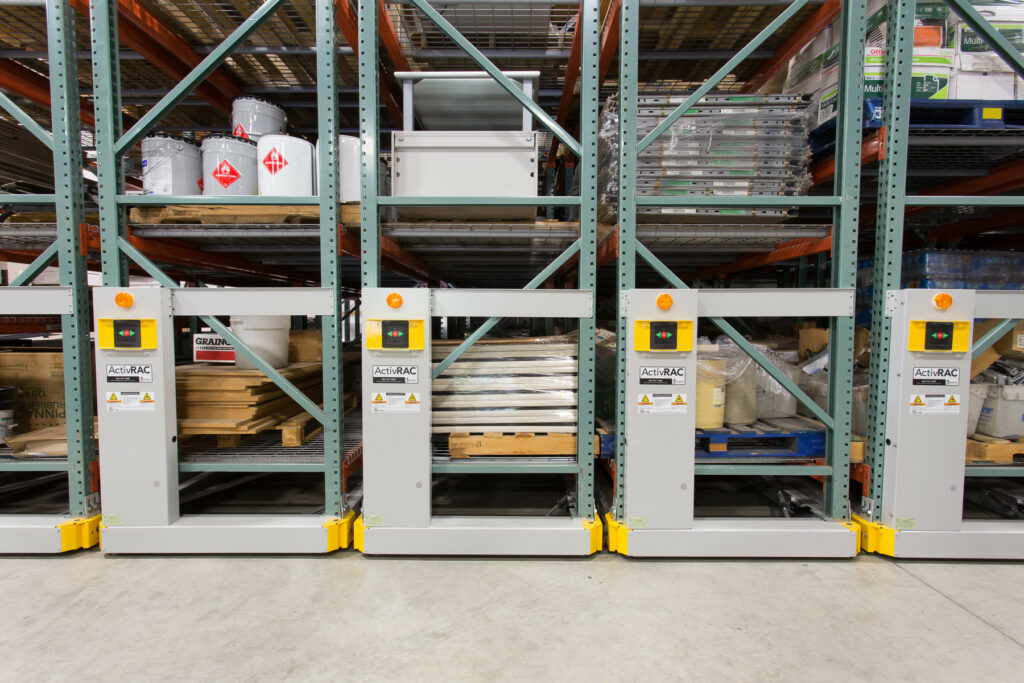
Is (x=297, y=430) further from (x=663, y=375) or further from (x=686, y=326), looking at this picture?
(x=686, y=326)

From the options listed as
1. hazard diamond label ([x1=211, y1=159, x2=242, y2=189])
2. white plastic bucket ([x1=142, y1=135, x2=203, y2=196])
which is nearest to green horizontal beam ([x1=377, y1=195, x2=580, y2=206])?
hazard diamond label ([x1=211, y1=159, x2=242, y2=189])

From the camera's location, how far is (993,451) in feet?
9.38

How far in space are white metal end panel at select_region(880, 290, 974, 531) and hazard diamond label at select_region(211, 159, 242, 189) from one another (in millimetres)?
4187

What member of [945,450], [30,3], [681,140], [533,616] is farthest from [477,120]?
Result: [945,450]

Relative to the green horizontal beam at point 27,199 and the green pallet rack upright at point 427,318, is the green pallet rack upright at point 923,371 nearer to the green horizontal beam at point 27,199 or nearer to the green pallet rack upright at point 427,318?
the green pallet rack upright at point 427,318

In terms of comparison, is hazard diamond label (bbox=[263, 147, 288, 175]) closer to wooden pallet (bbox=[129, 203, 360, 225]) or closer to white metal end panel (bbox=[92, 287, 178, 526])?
wooden pallet (bbox=[129, 203, 360, 225])

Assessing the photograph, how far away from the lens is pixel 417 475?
8.75 ft

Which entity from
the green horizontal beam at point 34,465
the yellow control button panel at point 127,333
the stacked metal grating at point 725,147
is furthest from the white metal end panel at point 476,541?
the stacked metal grating at point 725,147

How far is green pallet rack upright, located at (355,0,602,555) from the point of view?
2.64m

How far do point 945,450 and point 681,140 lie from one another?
2456mm

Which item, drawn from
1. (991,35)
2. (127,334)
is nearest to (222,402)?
(127,334)

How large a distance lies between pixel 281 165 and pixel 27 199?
1.57 meters

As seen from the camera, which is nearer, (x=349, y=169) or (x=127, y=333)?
(x=127, y=333)

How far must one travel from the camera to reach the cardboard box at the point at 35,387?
10.7 feet
